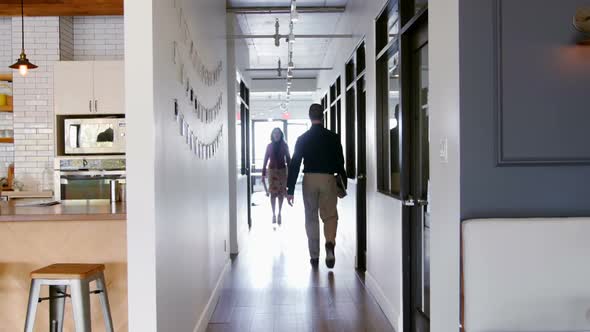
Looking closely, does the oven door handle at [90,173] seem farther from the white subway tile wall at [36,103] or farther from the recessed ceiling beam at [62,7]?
the recessed ceiling beam at [62,7]

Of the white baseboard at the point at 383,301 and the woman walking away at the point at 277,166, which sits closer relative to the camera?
the white baseboard at the point at 383,301

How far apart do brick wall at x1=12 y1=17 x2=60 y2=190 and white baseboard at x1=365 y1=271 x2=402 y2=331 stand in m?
4.03

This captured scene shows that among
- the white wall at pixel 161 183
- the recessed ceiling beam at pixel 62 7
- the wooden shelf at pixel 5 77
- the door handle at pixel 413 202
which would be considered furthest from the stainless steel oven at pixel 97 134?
the door handle at pixel 413 202

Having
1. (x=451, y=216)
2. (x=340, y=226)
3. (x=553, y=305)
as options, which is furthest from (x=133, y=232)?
(x=340, y=226)

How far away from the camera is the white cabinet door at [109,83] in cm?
652

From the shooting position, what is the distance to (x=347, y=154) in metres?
8.21

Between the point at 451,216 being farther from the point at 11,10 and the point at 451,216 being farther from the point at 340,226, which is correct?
the point at 340,226

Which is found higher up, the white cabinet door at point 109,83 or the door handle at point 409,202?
the white cabinet door at point 109,83

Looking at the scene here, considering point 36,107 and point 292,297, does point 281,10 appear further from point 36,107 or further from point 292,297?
point 292,297

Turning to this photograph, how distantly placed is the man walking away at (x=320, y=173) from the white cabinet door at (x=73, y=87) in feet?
8.47

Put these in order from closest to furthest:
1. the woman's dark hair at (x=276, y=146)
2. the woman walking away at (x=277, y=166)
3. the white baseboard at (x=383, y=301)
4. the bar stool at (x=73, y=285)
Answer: the bar stool at (x=73, y=285) < the white baseboard at (x=383, y=301) < the woman's dark hair at (x=276, y=146) < the woman walking away at (x=277, y=166)

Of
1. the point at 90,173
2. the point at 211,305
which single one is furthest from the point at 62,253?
the point at 90,173

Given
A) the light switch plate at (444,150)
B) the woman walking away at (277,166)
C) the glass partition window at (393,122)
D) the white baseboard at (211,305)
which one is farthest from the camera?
the woman walking away at (277,166)

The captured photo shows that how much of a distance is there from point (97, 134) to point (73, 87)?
0.65 meters
